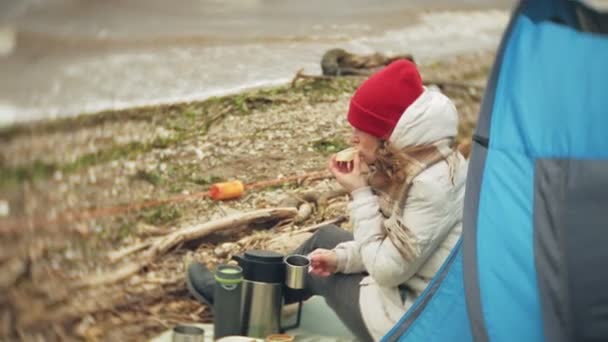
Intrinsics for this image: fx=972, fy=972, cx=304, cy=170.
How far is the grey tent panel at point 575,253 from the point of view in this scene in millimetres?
1700

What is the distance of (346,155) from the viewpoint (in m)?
2.23

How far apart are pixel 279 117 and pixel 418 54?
1.77ft

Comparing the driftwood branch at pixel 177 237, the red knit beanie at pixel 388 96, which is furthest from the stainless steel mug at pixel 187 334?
the red knit beanie at pixel 388 96

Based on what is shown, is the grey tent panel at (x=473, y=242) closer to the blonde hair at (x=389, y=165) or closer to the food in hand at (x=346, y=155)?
the blonde hair at (x=389, y=165)

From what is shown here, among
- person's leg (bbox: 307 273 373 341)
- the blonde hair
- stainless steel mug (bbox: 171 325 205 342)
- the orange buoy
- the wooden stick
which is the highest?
the blonde hair

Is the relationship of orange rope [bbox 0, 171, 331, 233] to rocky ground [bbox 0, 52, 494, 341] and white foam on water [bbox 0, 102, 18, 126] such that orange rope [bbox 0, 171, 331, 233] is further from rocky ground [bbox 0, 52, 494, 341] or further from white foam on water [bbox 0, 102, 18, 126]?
white foam on water [bbox 0, 102, 18, 126]

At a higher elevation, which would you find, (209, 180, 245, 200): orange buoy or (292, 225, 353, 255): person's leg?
(209, 180, 245, 200): orange buoy

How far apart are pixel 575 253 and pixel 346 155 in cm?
67

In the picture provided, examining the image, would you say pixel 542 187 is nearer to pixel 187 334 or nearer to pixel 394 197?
pixel 394 197

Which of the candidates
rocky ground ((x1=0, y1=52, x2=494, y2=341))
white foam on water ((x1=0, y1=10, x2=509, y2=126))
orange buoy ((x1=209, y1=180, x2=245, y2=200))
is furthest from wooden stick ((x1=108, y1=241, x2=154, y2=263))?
white foam on water ((x1=0, y1=10, x2=509, y2=126))

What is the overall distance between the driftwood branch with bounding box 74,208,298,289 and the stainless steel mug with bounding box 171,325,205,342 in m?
0.16

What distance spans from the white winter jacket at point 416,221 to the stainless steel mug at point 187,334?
0.37 m

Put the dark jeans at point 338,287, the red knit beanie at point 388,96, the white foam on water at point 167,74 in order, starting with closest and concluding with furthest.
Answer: the white foam on water at point 167,74 < the red knit beanie at point 388,96 < the dark jeans at point 338,287

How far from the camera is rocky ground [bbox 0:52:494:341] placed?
187 centimetres
